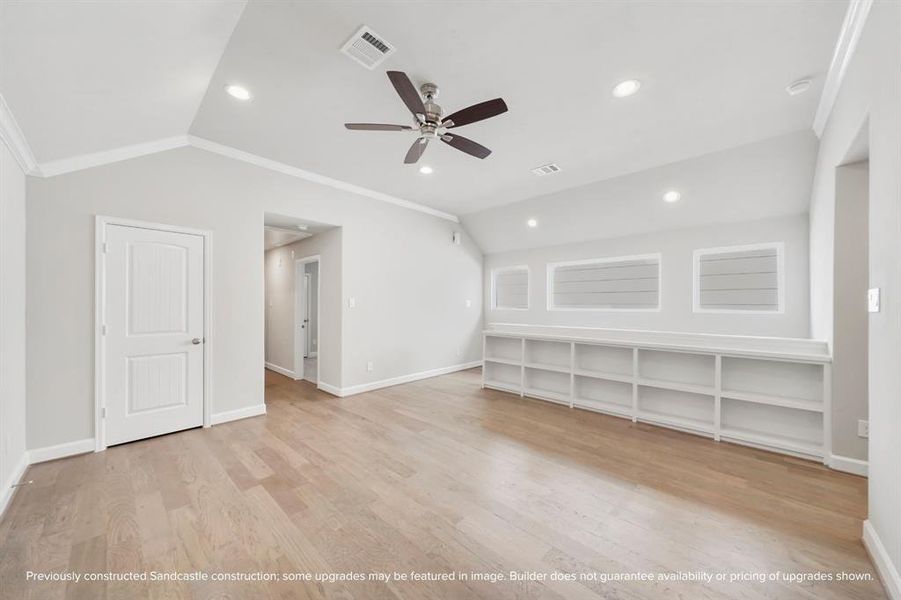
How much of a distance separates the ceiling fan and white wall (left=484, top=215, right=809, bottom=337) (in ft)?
12.0

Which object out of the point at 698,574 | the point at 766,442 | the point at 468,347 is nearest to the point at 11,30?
the point at 698,574

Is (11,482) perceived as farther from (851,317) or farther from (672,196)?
(672,196)

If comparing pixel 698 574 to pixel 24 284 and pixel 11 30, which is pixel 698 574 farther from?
pixel 24 284

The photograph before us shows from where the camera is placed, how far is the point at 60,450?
2787mm

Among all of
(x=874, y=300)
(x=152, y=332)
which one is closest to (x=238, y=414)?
(x=152, y=332)

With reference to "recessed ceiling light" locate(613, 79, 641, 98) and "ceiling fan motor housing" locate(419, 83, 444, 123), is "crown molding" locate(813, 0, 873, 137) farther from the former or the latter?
"ceiling fan motor housing" locate(419, 83, 444, 123)

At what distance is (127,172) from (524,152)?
12.8 feet

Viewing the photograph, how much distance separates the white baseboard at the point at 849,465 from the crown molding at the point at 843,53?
109 inches

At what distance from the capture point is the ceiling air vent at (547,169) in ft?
13.4

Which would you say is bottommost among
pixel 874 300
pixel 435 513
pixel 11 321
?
pixel 435 513

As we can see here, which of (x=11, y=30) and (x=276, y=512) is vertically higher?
(x=11, y=30)

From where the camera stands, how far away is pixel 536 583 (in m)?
1.56

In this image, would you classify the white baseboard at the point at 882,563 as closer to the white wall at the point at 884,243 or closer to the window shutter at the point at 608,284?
the white wall at the point at 884,243

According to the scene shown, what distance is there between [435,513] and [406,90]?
2652 millimetres
